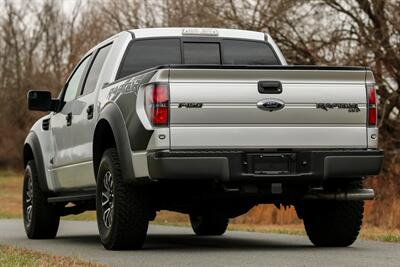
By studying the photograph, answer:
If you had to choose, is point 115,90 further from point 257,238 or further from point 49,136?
point 257,238

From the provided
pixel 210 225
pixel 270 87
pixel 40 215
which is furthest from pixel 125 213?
pixel 210 225

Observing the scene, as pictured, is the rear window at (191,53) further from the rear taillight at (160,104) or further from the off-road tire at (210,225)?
the off-road tire at (210,225)

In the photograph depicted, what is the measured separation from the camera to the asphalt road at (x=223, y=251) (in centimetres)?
902

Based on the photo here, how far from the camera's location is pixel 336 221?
10.6 metres

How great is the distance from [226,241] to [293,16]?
10.3 metres

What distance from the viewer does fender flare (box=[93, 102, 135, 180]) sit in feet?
31.7

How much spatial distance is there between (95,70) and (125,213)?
8.12 feet

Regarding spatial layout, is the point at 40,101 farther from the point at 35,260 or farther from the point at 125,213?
the point at 35,260

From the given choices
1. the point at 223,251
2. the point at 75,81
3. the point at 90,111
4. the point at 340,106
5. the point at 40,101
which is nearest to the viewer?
the point at 340,106

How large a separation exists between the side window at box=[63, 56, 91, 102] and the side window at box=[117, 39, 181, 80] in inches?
46.8

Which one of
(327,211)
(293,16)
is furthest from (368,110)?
(293,16)

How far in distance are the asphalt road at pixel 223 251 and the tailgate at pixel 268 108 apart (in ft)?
3.26

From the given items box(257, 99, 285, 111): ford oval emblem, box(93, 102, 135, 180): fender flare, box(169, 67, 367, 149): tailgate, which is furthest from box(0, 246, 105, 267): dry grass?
box(257, 99, 285, 111): ford oval emblem

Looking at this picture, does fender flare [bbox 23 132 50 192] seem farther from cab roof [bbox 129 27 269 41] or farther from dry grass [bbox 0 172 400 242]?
dry grass [bbox 0 172 400 242]
